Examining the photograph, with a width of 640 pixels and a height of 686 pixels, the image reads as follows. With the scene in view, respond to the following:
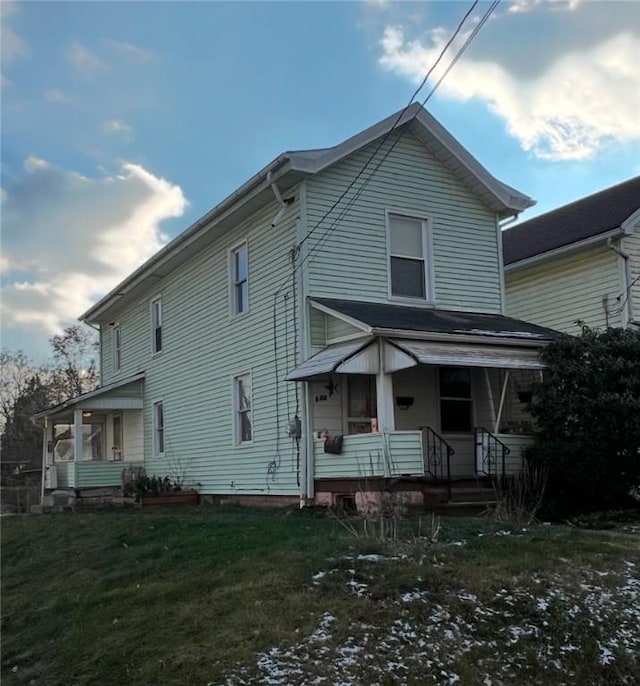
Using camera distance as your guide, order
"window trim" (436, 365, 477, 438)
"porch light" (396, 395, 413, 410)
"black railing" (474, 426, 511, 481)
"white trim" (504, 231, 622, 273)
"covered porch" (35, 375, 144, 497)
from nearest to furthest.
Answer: "black railing" (474, 426, 511, 481), "porch light" (396, 395, 413, 410), "window trim" (436, 365, 477, 438), "white trim" (504, 231, 622, 273), "covered porch" (35, 375, 144, 497)

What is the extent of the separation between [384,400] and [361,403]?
6.92 ft

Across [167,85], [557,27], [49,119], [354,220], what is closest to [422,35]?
[557,27]

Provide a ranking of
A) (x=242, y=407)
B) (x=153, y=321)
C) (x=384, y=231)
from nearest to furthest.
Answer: (x=384, y=231), (x=242, y=407), (x=153, y=321)

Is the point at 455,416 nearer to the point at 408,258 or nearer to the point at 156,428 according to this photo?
the point at 408,258

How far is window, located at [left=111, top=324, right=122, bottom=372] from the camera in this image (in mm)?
23258

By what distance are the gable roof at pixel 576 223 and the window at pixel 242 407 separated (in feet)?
26.3

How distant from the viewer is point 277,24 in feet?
36.9

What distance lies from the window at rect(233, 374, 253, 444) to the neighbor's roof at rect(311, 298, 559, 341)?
3.14m

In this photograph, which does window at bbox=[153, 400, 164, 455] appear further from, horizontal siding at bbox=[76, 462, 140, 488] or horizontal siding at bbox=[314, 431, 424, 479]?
horizontal siding at bbox=[314, 431, 424, 479]

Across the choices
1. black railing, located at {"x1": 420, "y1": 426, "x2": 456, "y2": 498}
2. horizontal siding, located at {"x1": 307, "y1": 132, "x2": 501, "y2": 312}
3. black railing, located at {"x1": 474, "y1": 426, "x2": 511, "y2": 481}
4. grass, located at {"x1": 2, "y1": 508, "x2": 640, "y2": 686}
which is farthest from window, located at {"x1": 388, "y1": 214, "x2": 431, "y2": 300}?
grass, located at {"x1": 2, "y1": 508, "x2": 640, "y2": 686}

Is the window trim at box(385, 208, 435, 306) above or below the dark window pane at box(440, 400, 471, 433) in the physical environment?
above

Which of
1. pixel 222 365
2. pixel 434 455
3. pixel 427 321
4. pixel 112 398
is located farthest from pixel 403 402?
pixel 112 398

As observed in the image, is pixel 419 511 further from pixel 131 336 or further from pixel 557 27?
pixel 131 336

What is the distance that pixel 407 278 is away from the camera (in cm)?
1439
